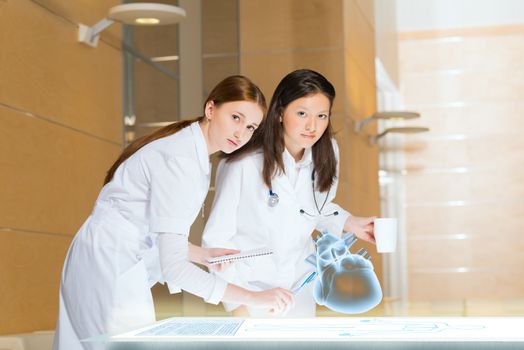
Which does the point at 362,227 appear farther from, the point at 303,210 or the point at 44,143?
the point at 44,143

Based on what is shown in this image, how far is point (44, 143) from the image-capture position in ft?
9.66

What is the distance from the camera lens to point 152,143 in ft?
6.47

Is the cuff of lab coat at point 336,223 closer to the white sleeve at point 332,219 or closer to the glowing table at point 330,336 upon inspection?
the white sleeve at point 332,219

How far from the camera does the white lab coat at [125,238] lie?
1901mm

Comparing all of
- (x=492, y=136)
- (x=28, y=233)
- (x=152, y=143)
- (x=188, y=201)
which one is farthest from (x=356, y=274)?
(x=492, y=136)

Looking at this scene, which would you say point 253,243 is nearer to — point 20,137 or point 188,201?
point 188,201

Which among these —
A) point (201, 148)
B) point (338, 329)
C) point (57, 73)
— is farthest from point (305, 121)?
point (57, 73)

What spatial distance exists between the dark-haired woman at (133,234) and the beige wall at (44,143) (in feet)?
2.73

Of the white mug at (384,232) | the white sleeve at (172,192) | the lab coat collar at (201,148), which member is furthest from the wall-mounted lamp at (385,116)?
the white sleeve at (172,192)

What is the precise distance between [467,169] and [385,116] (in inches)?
16.6

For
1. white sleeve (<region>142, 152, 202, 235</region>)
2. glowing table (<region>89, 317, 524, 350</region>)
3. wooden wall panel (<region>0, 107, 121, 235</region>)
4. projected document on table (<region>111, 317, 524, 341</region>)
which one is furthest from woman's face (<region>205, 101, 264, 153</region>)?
wooden wall panel (<region>0, 107, 121, 235</region>)

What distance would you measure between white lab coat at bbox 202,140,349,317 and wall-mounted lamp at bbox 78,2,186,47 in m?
0.87

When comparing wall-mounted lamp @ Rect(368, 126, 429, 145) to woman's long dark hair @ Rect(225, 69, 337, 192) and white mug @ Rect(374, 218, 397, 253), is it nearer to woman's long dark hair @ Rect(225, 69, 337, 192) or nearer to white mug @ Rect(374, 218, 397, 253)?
woman's long dark hair @ Rect(225, 69, 337, 192)

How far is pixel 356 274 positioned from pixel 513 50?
2.07 metres
